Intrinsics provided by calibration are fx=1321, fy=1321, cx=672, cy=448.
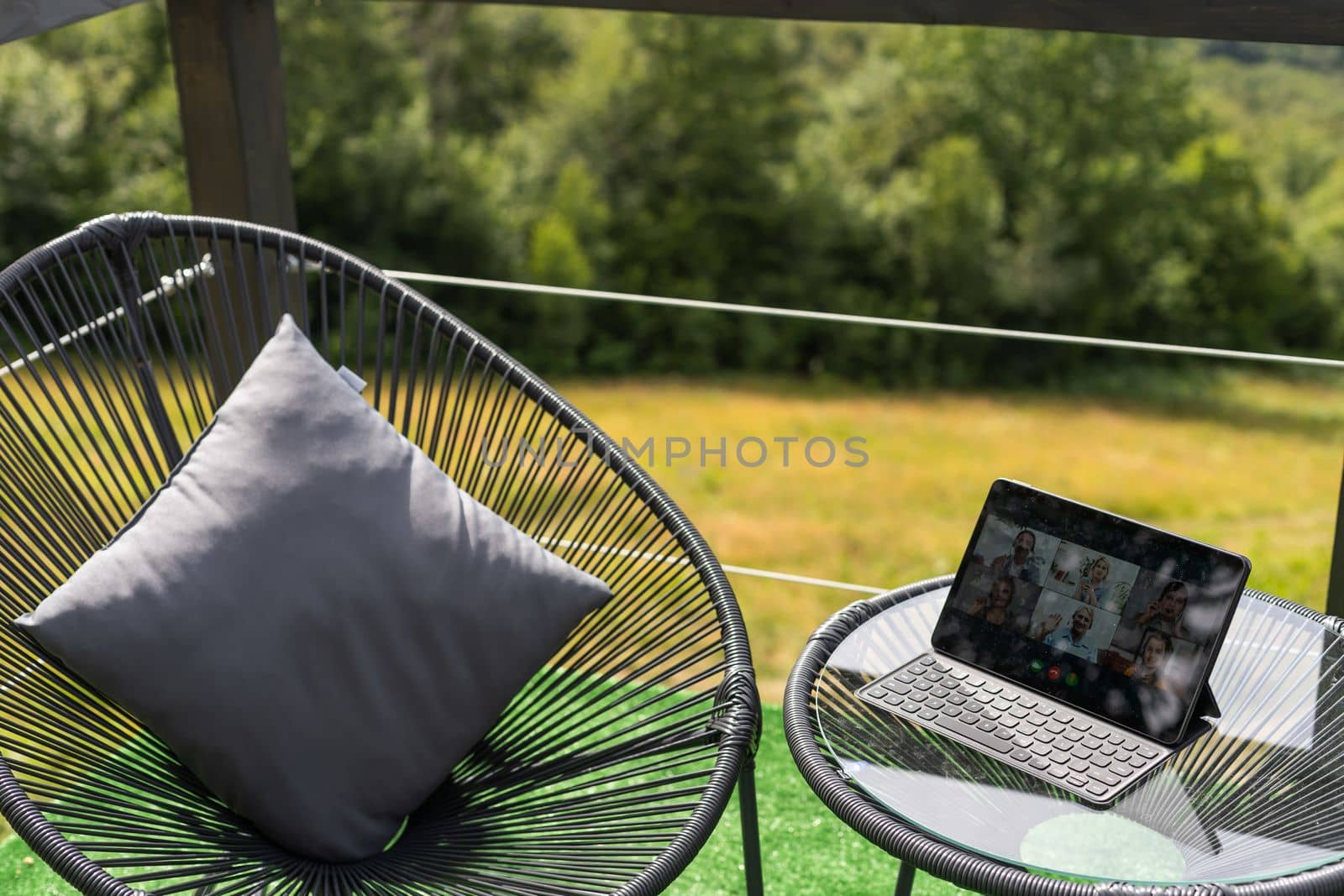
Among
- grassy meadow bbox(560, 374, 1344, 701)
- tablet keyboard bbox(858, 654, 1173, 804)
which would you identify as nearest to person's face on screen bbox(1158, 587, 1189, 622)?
tablet keyboard bbox(858, 654, 1173, 804)

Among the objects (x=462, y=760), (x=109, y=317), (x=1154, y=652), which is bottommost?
(x=462, y=760)

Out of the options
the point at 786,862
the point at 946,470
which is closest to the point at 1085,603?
the point at 786,862

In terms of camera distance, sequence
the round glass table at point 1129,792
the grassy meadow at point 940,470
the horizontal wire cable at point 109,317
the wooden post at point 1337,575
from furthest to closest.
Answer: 1. the grassy meadow at point 940,470
2. the wooden post at point 1337,575
3. the horizontal wire cable at point 109,317
4. the round glass table at point 1129,792

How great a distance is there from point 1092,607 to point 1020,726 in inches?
5.0

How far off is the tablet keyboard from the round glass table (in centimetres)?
1

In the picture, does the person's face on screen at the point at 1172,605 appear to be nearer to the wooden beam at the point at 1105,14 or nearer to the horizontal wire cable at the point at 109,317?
the wooden beam at the point at 1105,14

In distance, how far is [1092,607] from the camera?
1187mm

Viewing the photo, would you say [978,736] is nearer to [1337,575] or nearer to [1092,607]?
[1092,607]

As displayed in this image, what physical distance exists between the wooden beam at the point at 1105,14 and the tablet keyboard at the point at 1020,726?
75cm

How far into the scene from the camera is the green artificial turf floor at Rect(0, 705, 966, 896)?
167 cm

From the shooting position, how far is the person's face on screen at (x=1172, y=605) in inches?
45.1

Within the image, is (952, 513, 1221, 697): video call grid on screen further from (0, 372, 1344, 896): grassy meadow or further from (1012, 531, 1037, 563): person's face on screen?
(0, 372, 1344, 896): grassy meadow

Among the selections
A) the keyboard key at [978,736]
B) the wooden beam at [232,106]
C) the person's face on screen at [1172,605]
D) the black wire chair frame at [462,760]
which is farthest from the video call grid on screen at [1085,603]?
the wooden beam at [232,106]

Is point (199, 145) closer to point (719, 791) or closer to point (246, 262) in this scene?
point (246, 262)
